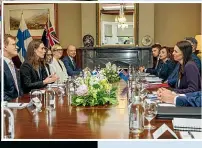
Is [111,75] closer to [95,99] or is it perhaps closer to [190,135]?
[95,99]

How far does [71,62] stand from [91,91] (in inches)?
6.2

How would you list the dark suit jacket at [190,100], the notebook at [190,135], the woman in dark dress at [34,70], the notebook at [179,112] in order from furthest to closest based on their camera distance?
the woman in dark dress at [34,70] → the dark suit jacket at [190,100] → the notebook at [179,112] → the notebook at [190,135]

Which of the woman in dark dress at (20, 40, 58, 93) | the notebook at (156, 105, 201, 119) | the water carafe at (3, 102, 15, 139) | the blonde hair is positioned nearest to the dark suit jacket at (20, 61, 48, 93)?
the woman in dark dress at (20, 40, 58, 93)

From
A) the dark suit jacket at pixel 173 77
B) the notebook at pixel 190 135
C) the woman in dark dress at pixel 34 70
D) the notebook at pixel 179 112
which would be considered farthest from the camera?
the dark suit jacket at pixel 173 77

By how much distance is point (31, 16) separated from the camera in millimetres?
1528

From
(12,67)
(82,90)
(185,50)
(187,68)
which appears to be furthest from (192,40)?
(12,67)

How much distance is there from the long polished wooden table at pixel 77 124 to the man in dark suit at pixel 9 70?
0.24 feet

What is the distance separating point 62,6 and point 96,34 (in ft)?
0.64

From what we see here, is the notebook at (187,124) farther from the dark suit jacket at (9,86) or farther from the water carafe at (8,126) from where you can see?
the dark suit jacket at (9,86)

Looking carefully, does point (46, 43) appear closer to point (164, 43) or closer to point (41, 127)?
point (41, 127)

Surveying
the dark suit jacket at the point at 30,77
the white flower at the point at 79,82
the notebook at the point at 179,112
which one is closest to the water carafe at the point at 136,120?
the notebook at the point at 179,112

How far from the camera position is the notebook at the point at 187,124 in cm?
126

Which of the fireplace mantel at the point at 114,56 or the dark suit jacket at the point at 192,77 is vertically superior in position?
the fireplace mantel at the point at 114,56

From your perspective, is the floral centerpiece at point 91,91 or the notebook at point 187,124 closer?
the notebook at point 187,124
